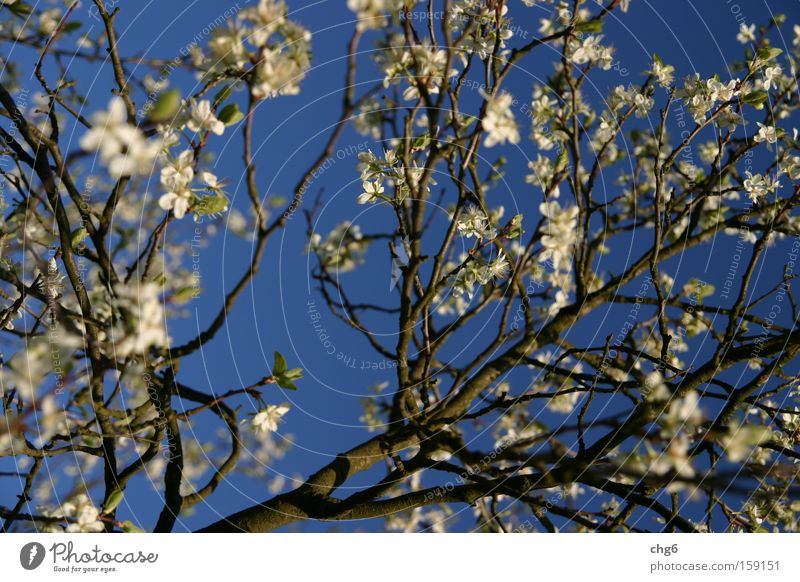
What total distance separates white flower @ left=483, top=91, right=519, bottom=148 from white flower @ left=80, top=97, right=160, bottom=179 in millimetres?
613

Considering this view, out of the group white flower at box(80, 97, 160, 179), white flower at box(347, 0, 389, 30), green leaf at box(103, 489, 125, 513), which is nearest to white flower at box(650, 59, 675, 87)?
white flower at box(347, 0, 389, 30)

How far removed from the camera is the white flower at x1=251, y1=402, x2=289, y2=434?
127 centimetres

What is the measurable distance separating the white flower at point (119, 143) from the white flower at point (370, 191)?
50 centimetres

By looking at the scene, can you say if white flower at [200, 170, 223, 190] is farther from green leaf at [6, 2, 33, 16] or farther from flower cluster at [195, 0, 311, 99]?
green leaf at [6, 2, 33, 16]

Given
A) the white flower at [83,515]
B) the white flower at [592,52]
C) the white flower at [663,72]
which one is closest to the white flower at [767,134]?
the white flower at [663,72]

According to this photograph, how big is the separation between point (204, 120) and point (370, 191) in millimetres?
507

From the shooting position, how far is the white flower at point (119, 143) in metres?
0.99

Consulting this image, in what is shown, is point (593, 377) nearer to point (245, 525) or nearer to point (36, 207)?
point (245, 525)

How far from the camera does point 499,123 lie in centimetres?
125

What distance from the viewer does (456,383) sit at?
165 centimetres

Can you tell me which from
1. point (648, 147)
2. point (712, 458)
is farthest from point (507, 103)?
point (648, 147)

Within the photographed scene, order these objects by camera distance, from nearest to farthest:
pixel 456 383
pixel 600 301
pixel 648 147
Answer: pixel 456 383 < pixel 600 301 < pixel 648 147
